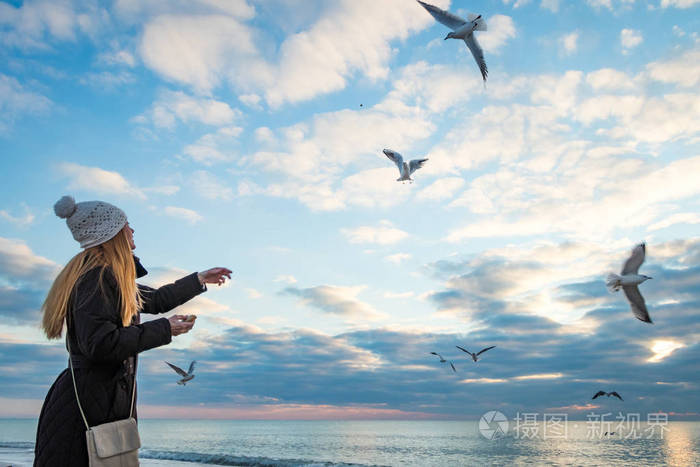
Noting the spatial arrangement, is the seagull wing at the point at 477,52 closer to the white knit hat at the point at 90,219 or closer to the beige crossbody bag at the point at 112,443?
the white knit hat at the point at 90,219

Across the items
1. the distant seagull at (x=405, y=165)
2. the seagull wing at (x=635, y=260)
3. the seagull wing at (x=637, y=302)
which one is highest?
the distant seagull at (x=405, y=165)

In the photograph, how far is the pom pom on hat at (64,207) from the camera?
2953 millimetres

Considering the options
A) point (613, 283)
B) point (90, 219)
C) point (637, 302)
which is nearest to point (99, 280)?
point (90, 219)

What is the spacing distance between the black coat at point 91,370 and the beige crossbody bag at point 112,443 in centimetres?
4

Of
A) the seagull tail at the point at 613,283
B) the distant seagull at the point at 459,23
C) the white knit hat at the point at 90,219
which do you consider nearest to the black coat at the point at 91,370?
the white knit hat at the point at 90,219

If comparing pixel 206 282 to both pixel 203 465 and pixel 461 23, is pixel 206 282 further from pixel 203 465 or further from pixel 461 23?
pixel 203 465

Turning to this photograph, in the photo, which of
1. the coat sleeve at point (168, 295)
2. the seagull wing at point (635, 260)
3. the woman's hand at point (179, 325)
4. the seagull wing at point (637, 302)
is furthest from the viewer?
the seagull wing at point (637, 302)

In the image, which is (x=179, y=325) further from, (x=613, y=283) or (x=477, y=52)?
(x=613, y=283)

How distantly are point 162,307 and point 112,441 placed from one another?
1.02m

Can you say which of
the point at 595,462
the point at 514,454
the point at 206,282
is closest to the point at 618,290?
the point at 206,282

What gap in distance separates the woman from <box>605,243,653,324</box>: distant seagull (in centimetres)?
1586

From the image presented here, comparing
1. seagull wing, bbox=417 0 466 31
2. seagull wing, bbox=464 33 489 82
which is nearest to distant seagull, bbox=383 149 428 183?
seagull wing, bbox=464 33 489 82

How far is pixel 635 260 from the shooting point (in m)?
15.9

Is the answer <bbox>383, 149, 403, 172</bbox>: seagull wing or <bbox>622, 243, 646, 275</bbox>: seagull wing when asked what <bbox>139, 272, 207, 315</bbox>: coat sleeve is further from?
<bbox>622, 243, 646, 275</bbox>: seagull wing
